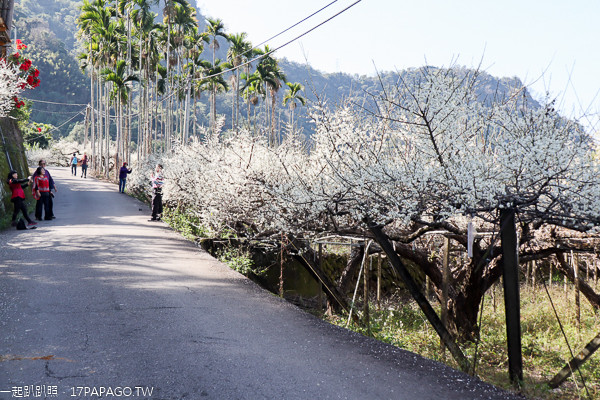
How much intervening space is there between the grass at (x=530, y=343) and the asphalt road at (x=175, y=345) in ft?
4.16

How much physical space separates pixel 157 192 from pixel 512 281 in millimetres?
13203

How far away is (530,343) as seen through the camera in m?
A: 7.77

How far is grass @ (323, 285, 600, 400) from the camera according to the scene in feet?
19.9

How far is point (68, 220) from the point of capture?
14664mm

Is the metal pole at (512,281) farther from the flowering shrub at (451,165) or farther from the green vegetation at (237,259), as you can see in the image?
the green vegetation at (237,259)

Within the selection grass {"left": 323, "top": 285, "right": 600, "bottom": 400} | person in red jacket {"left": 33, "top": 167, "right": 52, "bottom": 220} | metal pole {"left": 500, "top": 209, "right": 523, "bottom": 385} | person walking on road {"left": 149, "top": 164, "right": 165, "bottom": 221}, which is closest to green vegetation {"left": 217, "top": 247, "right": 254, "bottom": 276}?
grass {"left": 323, "top": 285, "right": 600, "bottom": 400}

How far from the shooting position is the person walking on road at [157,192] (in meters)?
15.4

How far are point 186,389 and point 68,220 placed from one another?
41.7ft

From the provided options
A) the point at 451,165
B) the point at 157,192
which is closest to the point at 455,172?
the point at 451,165

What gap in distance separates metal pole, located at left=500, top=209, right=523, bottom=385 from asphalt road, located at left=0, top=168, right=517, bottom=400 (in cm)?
68

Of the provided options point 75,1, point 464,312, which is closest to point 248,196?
point 464,312

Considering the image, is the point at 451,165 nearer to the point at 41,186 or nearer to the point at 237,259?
the point at 237,259

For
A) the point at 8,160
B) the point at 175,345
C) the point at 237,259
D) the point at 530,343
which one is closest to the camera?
the point at 175,345

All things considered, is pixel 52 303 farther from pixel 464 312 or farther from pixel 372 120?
pixel 464 312
